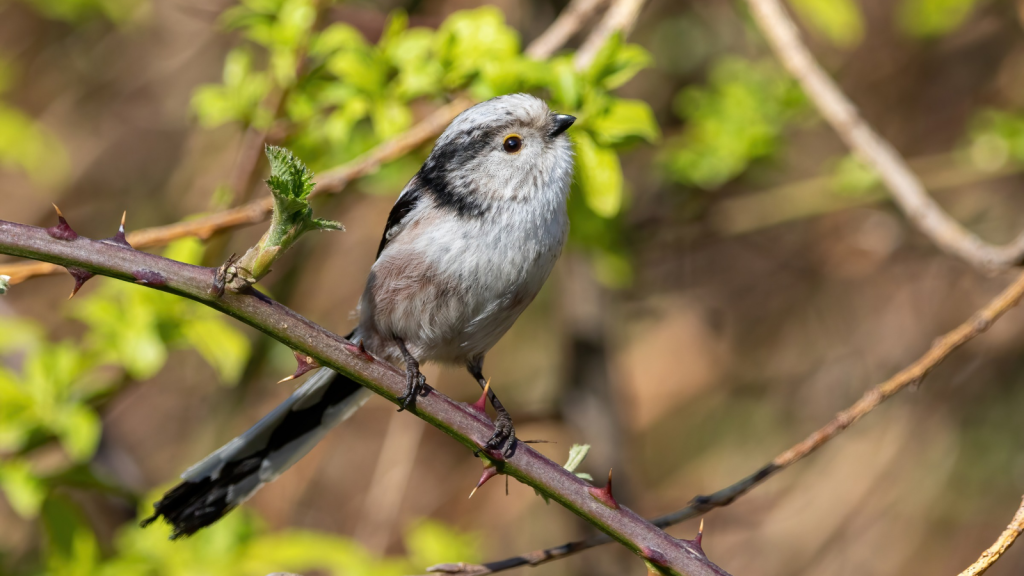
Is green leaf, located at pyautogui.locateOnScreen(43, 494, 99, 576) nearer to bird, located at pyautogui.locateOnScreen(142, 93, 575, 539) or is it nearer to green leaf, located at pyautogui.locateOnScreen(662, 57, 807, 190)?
bird, located at pyautogui.locateOnScreen(142, 93, 575, 539)

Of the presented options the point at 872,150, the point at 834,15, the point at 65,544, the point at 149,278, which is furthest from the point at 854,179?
the point at 65,544

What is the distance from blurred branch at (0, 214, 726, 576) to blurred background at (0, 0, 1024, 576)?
53.0 inches

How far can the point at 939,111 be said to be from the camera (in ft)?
19.2

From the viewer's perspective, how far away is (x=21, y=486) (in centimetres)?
299

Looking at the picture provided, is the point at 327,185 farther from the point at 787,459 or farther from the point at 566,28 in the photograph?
the point at 787,459

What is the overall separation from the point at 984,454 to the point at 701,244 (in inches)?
90.4

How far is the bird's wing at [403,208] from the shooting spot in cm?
A: 315

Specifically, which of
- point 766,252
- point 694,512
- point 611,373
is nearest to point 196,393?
point 611,373

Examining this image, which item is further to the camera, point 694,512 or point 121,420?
point 121,420

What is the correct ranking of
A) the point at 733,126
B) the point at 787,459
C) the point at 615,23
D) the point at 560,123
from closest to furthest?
the point at 787,459 → the point at 560,123 → the point at 615,23 → the point at 733,126

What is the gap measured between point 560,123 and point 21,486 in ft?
7.53

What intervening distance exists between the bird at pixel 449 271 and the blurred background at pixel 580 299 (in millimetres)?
176

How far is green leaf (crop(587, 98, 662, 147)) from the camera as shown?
283 centimetres

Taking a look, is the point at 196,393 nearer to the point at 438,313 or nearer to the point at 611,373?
the point at 611,373
